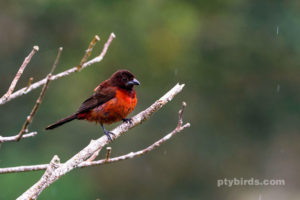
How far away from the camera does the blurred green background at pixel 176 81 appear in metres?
13.5

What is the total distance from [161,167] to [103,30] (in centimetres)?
346

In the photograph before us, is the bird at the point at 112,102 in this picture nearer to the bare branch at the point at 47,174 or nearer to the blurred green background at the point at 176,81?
the bare branch at the point at 47,174

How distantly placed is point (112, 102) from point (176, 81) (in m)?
8.75

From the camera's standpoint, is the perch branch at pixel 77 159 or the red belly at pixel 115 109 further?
the red belly at pixel 115 109

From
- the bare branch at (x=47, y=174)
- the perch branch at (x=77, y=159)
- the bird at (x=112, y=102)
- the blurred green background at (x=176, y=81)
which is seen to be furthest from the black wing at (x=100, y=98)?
the blurred green background at (x=176, y=81)

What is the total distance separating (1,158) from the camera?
12.6 metres

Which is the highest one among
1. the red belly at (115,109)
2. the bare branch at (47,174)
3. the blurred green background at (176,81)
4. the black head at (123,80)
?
the blurred green background at (176,81)

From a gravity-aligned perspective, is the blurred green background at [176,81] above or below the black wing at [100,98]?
above

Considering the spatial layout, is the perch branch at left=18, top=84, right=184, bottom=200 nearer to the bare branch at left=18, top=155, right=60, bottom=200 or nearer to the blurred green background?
the bare branch at left=18, top=155, right=60, bottom=200

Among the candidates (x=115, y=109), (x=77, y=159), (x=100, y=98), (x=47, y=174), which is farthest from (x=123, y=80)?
(x=47, y=174)

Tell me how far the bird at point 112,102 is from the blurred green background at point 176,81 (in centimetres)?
767

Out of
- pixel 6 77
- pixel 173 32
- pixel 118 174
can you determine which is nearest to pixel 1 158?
pixel 6 77

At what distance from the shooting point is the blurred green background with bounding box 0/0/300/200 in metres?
13.5

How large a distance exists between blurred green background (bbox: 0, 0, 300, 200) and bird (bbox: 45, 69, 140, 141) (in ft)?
25.2
